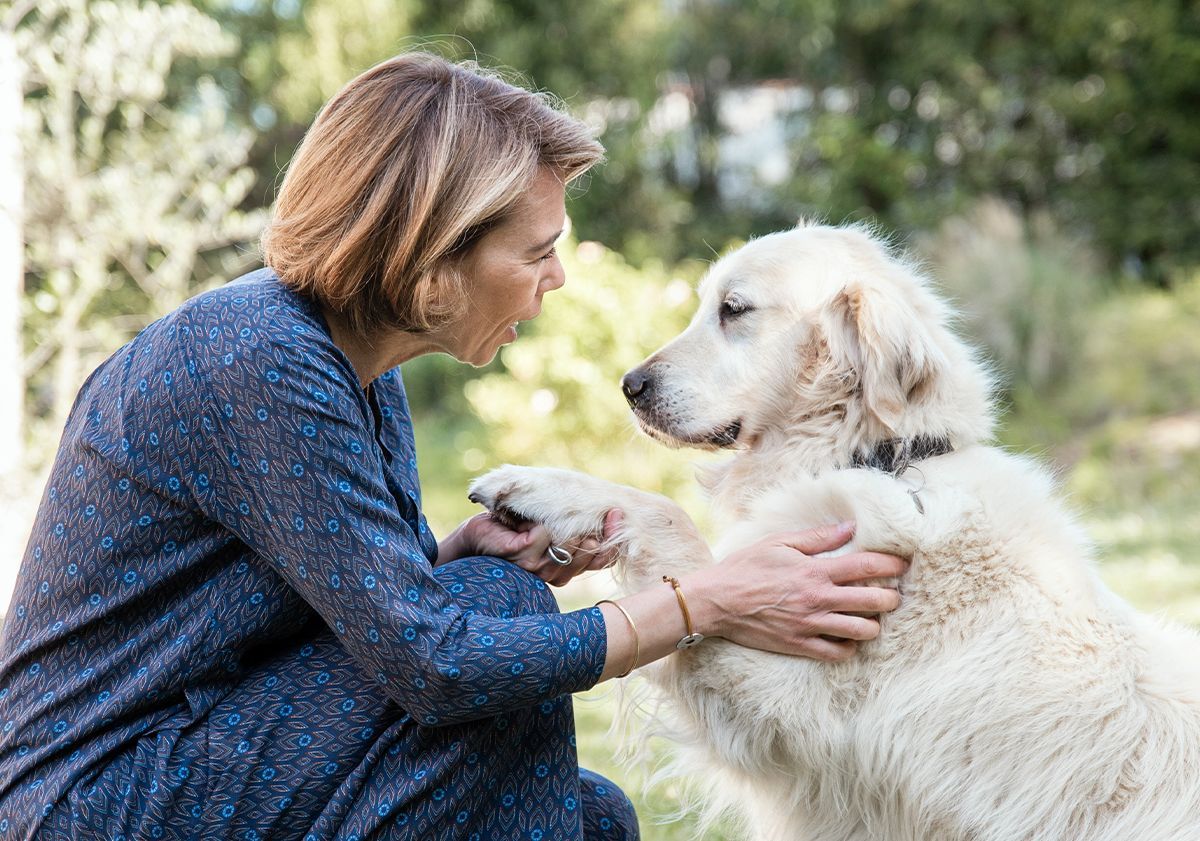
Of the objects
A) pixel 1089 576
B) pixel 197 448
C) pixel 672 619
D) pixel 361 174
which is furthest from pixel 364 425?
pixel 1089 576

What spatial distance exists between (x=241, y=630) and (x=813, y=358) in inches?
49.8

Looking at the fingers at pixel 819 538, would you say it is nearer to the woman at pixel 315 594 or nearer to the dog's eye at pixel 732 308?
the woman at pixel 315 594

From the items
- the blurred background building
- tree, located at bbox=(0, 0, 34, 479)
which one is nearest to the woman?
the blurred background building

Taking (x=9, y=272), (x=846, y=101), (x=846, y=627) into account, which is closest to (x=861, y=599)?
(x=846, y=627)

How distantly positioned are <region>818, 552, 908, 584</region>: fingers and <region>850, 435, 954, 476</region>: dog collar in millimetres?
228

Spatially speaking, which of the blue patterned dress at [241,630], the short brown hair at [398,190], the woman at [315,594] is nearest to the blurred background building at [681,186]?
the woman at [315,594]

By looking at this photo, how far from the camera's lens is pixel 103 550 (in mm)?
1734

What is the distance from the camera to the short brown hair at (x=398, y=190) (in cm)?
189

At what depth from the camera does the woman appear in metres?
1.68

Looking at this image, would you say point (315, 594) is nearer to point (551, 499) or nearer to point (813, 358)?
point (551, 499)

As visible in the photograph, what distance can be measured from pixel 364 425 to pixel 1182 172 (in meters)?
12.2

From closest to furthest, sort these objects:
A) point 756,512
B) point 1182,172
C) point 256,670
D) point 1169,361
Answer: point 256,670
point 756,512
point 1169,361
point 1182,172

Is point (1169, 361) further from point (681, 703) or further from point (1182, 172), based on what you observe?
point (681, 703)

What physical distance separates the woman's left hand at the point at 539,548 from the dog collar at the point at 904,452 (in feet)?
1.72
